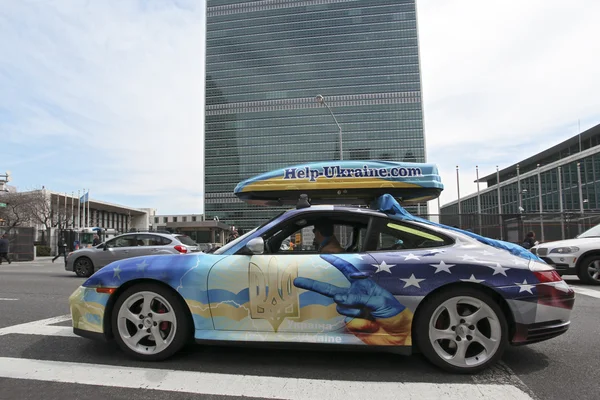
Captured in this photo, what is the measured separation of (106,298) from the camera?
368 cm

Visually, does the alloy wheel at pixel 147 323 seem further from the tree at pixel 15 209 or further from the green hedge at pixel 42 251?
the tree at pixel 15 209

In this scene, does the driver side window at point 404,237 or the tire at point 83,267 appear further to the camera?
the tire at point 83,267

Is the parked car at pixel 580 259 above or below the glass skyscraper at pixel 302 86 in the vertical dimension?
below

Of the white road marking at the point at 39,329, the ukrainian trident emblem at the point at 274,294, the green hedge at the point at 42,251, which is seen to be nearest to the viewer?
the ukrainian trident emblem at the point at 274,294

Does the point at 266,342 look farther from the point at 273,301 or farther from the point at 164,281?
the point at 164,281

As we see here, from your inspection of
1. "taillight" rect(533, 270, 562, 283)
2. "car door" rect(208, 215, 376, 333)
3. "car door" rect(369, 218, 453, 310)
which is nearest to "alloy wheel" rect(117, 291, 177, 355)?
"car door" rect(208, 215, 376, 333)

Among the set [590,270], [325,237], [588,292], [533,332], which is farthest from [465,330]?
[590,270]

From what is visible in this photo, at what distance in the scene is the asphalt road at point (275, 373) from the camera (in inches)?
114

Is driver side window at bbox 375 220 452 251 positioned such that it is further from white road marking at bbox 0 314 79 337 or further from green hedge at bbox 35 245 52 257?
green hedge at bbox 35 245 52 257

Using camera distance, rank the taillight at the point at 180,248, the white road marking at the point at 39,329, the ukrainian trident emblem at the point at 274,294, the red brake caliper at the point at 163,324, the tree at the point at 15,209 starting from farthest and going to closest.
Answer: the tree at the point at 15,209 → the taillight at the point at 180,248 → the white road marking at the point at 39,329 → the red brake caliper at the point at 163,324 → the ukrainian trident emblem at the point at 274,294

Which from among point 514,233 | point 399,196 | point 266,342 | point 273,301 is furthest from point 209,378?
point 514,233

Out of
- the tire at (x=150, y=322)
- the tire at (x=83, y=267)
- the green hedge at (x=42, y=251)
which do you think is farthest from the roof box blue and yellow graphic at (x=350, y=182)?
the green hedge at (x=42, y=251)

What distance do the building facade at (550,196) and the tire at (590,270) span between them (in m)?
6.97

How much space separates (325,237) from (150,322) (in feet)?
6.03
